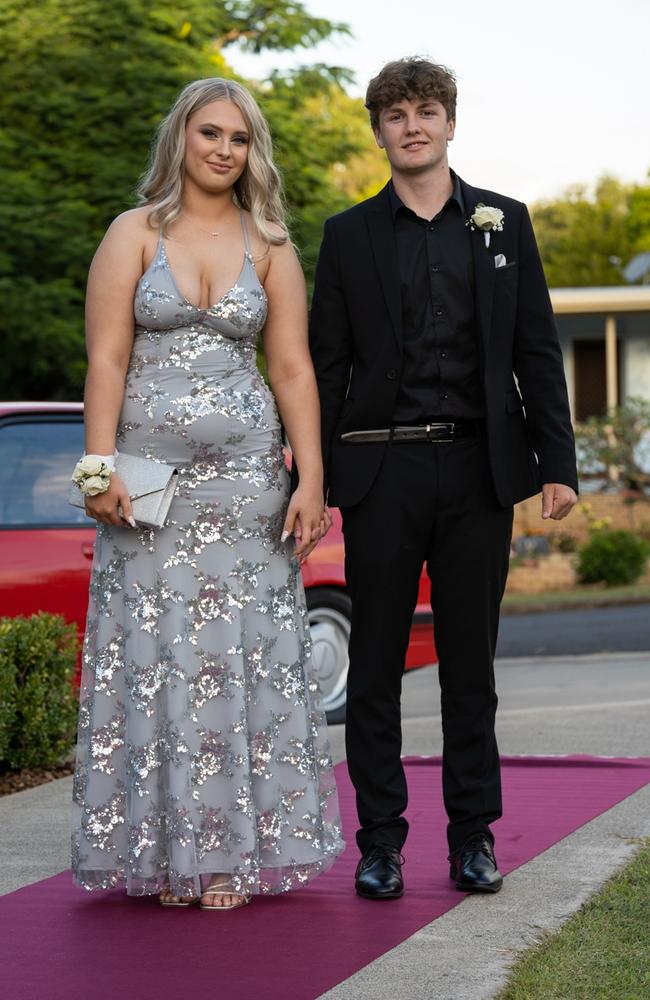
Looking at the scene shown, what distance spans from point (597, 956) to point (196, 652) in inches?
51.4

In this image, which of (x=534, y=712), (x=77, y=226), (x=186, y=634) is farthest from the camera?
(x=77, y=226)

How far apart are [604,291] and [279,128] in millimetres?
10208

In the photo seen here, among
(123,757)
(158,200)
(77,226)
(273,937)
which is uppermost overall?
(77,226)

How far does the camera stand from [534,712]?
27.8 feet

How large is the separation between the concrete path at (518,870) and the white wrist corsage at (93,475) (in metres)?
1.30

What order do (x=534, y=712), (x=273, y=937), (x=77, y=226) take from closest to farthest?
(x=273, y=937), (x=534, y=712), (x=77, y=226)

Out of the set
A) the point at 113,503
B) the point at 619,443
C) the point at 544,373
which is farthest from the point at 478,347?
the point at 619,443

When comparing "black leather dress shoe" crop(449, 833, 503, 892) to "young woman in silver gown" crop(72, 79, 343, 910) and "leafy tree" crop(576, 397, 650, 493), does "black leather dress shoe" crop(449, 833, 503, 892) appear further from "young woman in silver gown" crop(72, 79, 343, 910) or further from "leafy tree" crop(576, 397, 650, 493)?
"leafy tree" crop(576, 397, 650, 493)

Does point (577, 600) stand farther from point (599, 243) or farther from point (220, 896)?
point (599, 243)

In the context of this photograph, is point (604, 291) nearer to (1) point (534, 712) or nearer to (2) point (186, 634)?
(1) point (534, 712)

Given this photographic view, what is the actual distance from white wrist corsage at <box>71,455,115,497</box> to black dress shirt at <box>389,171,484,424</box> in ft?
2.62

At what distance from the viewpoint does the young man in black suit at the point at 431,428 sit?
4383 millimetres

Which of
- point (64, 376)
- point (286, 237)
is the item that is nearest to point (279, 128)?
point (64, 376)

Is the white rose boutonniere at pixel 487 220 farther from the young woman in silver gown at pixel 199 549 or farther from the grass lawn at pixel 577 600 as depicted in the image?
the grass lawn at pixel 577 600
